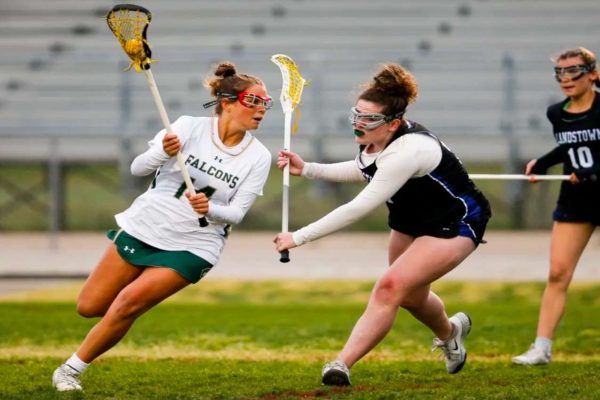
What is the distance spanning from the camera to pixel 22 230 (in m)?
20.0

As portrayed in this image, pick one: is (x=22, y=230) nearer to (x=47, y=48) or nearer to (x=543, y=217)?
(x=47, y=48)

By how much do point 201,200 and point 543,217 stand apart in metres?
13.1

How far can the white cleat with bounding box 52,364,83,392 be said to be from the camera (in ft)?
22.4

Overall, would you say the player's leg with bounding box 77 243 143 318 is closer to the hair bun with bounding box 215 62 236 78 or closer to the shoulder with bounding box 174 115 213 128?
the shoulder with bounding box 174 115 213 128

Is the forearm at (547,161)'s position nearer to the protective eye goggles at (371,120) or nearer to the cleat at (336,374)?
the protective eye goggles at (371,120)

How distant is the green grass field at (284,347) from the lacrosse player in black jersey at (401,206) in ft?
1.49

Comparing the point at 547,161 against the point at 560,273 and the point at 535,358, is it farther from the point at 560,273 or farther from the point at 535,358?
the point at 535,358

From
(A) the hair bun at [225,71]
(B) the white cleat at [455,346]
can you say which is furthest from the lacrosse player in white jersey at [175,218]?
(B) the white cleat at [455,346]

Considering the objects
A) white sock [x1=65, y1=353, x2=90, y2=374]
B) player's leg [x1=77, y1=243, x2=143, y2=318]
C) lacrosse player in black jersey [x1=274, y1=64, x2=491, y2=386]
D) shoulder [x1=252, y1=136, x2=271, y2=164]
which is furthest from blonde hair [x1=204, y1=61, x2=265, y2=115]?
white sock [x1=65, y1=353, x2=90, y2=374]

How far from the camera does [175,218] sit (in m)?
7.02

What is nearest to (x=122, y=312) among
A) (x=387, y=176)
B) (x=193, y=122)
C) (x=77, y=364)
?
(x=77, y=364)

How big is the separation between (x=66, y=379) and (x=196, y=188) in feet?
4.36

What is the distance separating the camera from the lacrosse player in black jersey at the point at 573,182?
322 inches

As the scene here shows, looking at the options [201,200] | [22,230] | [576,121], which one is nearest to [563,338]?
[576,121]
